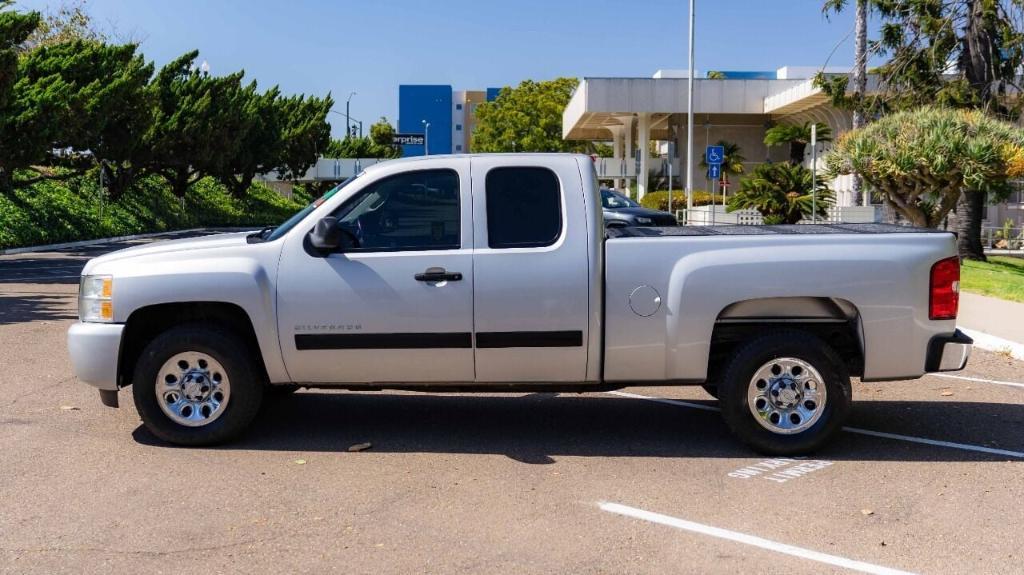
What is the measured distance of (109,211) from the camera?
129 ft

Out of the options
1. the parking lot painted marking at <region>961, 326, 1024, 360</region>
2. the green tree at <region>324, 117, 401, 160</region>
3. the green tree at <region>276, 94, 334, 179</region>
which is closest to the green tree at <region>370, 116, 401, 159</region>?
the green tree at <region>324, 117, 401, 160</region>

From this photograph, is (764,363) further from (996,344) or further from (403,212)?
(996,344)

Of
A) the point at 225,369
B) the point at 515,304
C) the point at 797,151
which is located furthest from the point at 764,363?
the point at 797,151

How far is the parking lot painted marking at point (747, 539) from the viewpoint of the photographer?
16.3 ft

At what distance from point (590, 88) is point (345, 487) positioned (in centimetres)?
5051

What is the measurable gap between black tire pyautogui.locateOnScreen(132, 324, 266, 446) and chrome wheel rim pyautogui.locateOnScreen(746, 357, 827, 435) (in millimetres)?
3222

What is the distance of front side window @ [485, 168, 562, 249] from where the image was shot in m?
6.96

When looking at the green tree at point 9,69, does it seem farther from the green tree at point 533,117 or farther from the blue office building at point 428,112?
the blue office building at point 428,112

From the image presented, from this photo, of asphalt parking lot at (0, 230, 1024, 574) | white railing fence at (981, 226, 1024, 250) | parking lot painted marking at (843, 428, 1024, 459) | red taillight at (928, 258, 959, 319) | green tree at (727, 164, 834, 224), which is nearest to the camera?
asphalt parking lot at (0, 230, 1024, 574)

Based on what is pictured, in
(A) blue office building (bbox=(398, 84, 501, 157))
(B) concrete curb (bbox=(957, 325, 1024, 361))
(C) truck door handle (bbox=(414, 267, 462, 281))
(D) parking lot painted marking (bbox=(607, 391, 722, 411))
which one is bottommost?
(D) parking lot painted marking (bbox=(607, 391, 722, 411))

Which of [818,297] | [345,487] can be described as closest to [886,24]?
[818,297]

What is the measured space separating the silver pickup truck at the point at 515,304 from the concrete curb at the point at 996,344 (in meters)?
4.86

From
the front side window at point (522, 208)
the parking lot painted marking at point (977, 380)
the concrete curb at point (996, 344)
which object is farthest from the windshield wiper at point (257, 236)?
the concrete curb at point (996, 344)

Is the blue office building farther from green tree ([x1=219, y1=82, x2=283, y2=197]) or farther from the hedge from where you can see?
the hedge
